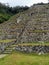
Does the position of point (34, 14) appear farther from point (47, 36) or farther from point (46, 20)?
point (47, 36)

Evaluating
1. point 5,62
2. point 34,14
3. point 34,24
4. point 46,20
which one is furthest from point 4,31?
point 5,62

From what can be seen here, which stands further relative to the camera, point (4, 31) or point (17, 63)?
point (4, 31)

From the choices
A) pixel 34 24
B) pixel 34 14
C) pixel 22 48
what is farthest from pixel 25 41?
pixel 34 14

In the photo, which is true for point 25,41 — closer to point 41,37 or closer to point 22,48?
point 41,37

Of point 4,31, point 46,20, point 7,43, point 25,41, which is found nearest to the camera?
point 7,43

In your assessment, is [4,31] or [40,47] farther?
[4,31]

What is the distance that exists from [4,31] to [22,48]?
15.7m

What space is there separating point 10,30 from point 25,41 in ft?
30.3

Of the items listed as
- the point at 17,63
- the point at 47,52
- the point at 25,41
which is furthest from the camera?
the point at 25,41

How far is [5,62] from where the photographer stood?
945 inches

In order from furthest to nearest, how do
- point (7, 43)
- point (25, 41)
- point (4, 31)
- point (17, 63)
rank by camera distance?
point (4, 31)
point (25, 41)
point (7, 43)
point (17, 63)

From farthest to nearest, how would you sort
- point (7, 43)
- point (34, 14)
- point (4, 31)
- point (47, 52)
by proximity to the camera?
1. point (34, 14)
2. point (4, 31)
3. point (7, 43)
4. point (47, 52)

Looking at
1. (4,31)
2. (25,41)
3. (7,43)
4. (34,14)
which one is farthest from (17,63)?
(34,14)

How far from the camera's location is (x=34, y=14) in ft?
196
